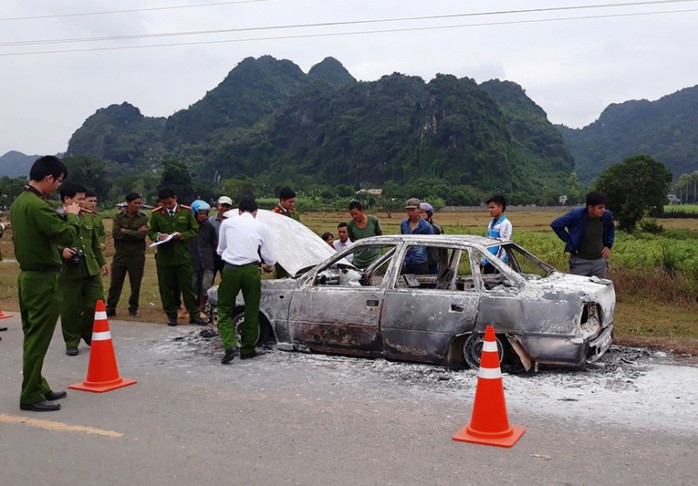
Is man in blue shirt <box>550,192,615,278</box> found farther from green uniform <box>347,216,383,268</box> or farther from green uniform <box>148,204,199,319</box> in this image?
green uniform <box>148,204,199,319</box>

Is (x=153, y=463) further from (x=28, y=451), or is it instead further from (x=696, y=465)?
(x=696, y=465)

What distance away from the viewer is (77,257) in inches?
288

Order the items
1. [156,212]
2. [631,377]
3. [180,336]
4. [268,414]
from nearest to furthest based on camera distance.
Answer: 1. [268,414]
2. [631,377]
3. [180,336]
4. [156,212]

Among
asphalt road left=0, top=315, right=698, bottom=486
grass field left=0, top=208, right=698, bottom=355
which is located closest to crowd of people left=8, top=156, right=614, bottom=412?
asphalt road left=0, top=315, right=698, bottom=486

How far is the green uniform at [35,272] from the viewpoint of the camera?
210 inches

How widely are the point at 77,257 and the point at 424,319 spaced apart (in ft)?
13.3

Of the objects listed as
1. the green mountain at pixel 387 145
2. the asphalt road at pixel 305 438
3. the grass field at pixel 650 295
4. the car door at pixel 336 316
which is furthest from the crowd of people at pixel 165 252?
the green mountain at pixel 387 145

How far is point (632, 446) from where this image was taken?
4.34 m

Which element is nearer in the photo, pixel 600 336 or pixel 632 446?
pixel 632 446

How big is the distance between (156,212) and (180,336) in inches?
78.3

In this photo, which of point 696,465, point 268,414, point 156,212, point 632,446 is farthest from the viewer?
point 156,212

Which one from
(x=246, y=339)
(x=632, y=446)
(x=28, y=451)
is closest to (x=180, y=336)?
(x=246, y=339)

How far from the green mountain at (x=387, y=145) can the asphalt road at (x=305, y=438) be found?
95.9m

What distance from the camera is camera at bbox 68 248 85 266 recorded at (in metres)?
7.29
